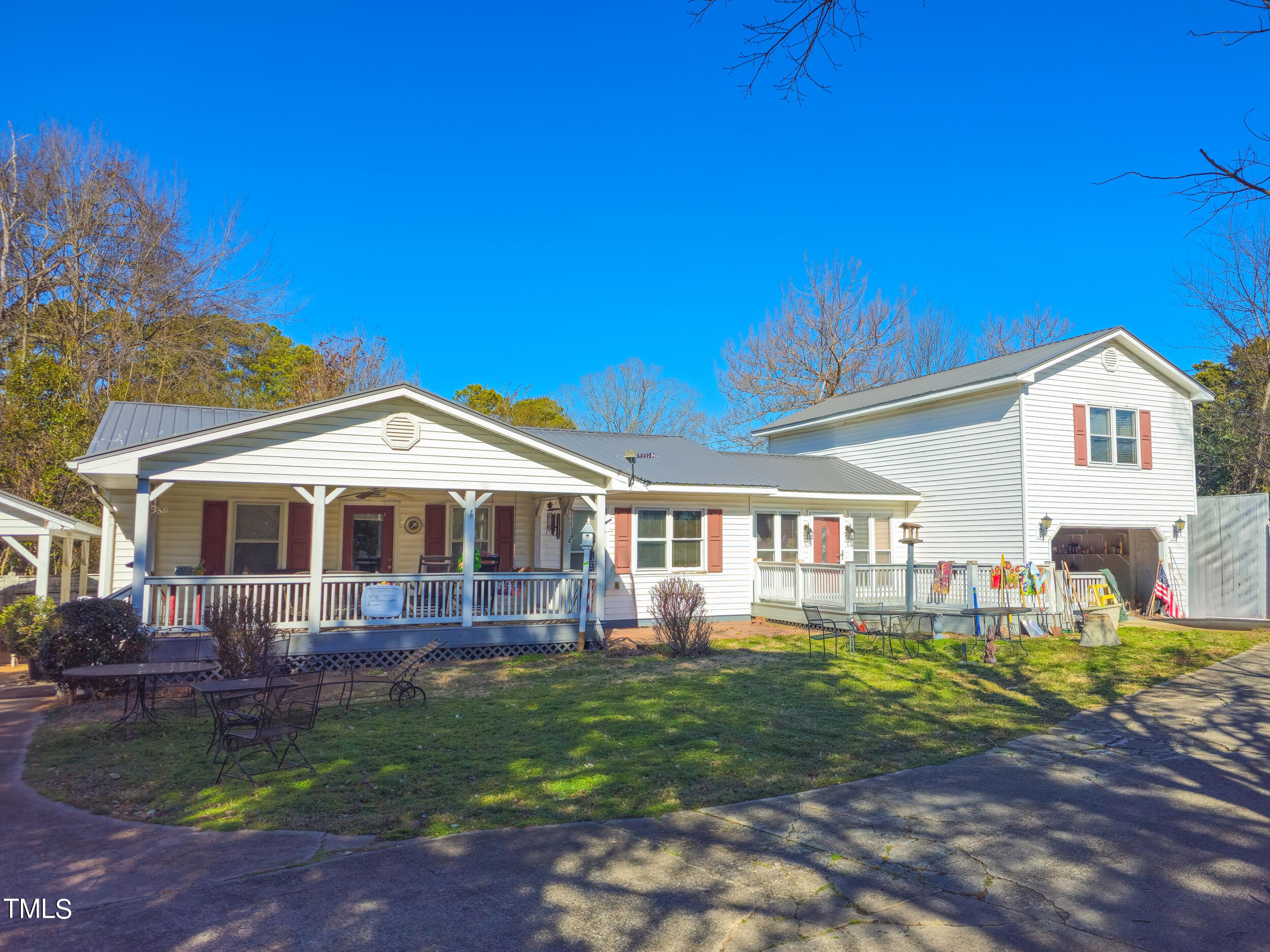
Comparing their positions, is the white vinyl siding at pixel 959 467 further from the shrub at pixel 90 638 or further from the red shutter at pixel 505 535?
the shrub at pixel 90 638

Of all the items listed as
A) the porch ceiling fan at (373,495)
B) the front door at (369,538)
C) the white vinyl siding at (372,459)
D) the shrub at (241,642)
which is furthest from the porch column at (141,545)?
the front door at (369,538)

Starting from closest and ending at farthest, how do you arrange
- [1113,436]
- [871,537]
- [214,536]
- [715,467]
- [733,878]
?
[733,878], [214,536], [715,467], [1113,436], [871,537]

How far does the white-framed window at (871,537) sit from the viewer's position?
20156mm

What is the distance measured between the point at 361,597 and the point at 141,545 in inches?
133

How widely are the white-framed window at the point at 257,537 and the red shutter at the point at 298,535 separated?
0.21m

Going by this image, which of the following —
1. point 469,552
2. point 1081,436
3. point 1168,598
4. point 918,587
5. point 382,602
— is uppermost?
point 1081,436

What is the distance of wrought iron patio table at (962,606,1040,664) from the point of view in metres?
13.3

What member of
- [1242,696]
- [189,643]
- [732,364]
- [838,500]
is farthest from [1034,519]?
[732,364]

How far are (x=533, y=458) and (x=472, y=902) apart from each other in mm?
10140

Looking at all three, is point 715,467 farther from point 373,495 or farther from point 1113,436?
point 1113,436

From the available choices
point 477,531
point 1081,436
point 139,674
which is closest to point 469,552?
point 477,531

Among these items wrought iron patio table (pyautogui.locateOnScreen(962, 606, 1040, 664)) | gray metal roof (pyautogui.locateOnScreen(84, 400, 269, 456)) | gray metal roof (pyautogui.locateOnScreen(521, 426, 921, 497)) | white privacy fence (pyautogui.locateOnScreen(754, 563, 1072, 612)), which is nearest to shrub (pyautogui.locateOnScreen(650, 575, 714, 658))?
gray metal roof (pyautogui.locateOnScreen(521, 426, 921, 497))

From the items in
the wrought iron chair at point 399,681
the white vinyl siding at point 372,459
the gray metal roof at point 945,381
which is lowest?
the wrought iron chair at point 399,681

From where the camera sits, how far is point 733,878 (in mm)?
4797
